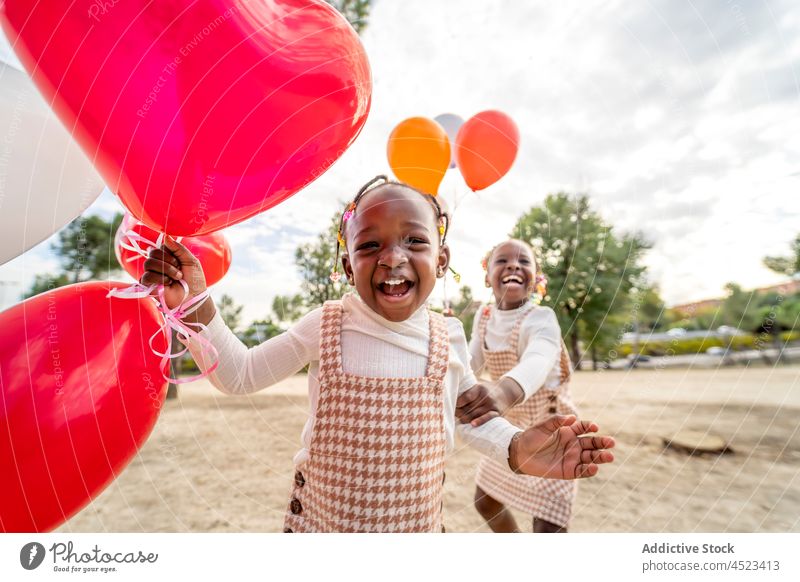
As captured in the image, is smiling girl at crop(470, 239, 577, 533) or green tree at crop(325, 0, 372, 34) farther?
green tree at crop(325, 0, 372, 34)

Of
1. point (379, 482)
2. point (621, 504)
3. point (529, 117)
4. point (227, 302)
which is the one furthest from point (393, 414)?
point (621, 504)

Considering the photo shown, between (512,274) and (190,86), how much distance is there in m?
1.70

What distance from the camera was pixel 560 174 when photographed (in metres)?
2.12

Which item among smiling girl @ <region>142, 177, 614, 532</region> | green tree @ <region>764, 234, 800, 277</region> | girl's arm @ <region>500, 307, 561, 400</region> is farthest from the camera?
green tree @ <region>764, 234, 800, 277</region>

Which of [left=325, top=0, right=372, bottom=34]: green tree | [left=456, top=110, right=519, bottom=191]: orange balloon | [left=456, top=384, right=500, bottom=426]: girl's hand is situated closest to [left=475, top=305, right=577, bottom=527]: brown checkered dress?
[left=456, top=110, right=519, bottom=191]: orange balloon

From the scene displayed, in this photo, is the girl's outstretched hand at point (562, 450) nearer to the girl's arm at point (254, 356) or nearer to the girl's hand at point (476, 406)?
the girl's hand at point (476, 406)

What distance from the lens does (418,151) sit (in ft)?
6.23

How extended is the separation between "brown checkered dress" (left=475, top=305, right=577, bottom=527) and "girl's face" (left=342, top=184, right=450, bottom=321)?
1.14 meters

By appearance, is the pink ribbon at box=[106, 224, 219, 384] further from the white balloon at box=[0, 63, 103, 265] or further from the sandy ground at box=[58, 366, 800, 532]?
the sandy ground at box=[58, 366, 800, 532]

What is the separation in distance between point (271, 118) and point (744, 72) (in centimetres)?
177

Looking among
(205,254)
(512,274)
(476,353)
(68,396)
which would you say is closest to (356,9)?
(512,274)

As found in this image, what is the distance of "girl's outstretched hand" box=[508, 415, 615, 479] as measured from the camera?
1.10m

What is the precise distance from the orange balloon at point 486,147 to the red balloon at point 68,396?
144cm
